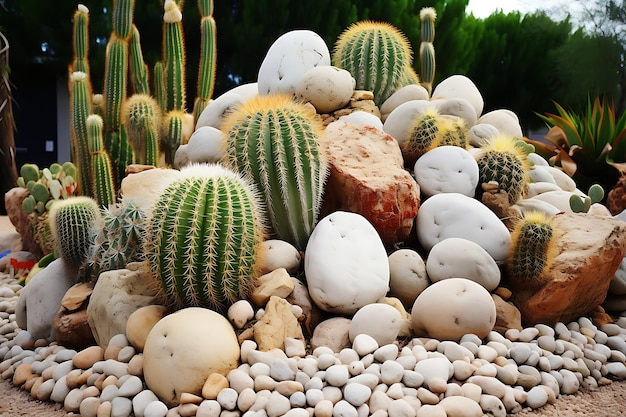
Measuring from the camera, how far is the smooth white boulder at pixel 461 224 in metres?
3.74

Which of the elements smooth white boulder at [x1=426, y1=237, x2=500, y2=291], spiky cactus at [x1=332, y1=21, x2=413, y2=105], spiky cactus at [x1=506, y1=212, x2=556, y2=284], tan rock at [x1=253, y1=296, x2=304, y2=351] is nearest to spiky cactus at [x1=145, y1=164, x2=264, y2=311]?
tan rock at [x1=253, y1=296, x2=304, y2=351]

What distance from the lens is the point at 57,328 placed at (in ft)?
11.0

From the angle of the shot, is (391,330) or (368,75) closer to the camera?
(391,330)

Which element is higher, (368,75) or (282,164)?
(368,75)

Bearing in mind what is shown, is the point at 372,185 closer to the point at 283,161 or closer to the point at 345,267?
the point at 283,161

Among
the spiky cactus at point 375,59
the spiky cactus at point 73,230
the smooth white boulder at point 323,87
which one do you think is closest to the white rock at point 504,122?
the spiky cactus at point 375,59

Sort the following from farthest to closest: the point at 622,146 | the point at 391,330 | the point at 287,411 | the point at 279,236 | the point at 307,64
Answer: the point at 622,146, the point at 307,64, the point at 279,236, the point at 391,330, the point at 287,411

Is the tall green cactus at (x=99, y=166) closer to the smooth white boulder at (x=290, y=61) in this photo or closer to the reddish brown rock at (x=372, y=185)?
the smooth white boulder at (x=290, y=61)

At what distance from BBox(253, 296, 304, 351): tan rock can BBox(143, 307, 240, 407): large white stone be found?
0.13 m

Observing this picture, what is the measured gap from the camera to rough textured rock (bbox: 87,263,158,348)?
3109 mm

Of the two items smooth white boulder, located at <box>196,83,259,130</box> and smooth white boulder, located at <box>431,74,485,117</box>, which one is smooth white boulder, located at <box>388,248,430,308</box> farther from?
smooth white boulder, located at <box>431,74,485,117</box>

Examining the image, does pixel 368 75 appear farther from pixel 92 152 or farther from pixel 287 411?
pixel 287 411

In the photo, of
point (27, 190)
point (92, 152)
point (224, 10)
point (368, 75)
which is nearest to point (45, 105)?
point (224, 10)

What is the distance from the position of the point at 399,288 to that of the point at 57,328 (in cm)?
192
